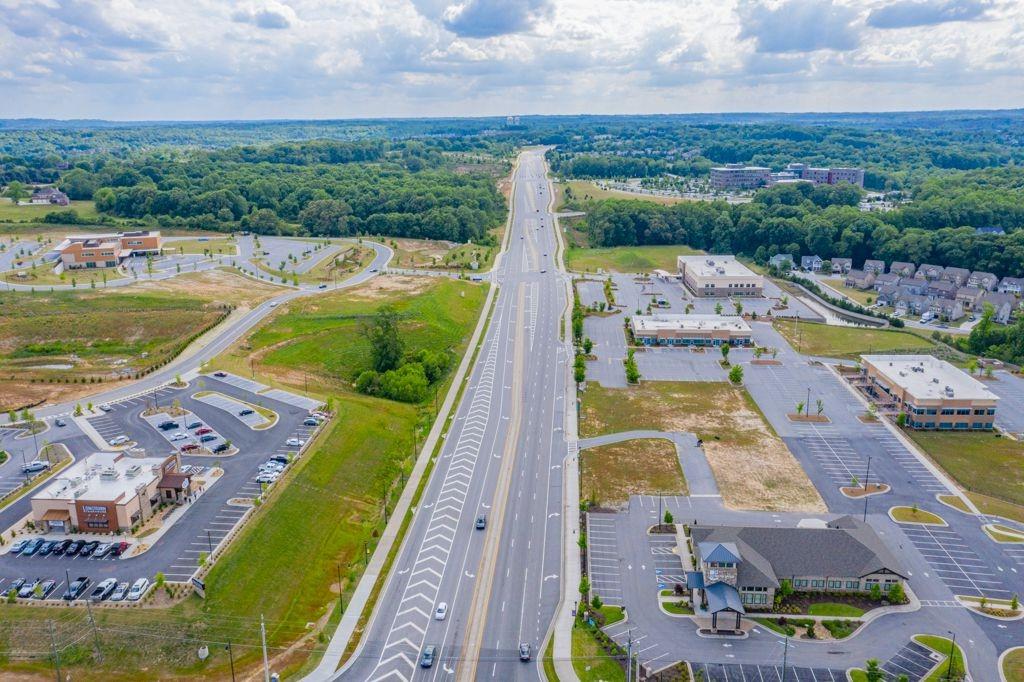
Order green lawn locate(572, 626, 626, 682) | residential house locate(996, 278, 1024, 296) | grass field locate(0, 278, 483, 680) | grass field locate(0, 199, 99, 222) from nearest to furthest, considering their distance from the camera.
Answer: green lawn locate(572, 626, 626, 682), grass field locate(0, 278, 483, 680), residential house locate(996, 278, 1024, 296), grass field locate(0, 199, 99, 222)

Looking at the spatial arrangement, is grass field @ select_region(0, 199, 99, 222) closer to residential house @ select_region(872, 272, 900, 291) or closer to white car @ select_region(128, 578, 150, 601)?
white car @ select_region(128, 578, 150, 601)

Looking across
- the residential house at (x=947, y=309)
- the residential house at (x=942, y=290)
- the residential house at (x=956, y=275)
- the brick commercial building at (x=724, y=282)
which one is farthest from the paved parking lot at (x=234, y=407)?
the residential house at (x=956, y=275)

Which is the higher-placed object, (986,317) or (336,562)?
(986,317)

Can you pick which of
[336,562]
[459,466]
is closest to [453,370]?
[459,466]

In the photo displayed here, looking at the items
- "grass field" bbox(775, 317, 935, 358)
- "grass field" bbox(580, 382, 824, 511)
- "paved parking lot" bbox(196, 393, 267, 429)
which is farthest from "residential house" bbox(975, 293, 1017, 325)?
"paved parking lot" bbox(196, 393, 267, 429)

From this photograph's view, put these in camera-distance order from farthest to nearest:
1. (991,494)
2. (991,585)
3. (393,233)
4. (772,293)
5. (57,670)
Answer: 1. (393,233)
2. (772,293)
3. (991,494)
4. (991,585)
5. (57,670)

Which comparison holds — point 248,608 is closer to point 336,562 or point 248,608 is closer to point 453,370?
point 336,562

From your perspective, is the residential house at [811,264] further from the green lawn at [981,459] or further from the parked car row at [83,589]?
the parked car row at [83,589]
